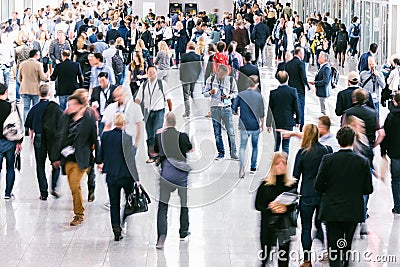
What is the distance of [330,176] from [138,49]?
1188cm

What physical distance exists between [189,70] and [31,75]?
4.12 meters

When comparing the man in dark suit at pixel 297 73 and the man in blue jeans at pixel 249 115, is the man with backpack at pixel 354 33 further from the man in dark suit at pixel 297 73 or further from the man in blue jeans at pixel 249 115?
the man in blue jeans at pixel 249 115

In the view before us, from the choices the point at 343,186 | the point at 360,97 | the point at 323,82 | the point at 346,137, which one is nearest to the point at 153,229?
the point at 360,97

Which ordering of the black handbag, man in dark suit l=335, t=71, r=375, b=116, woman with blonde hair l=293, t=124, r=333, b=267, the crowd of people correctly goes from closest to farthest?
the crowd of people
woman with blonde hair l=293, t=124, r=333, b=267
the black handbag
man in dark suit l=335, t=71, r=375, b=116

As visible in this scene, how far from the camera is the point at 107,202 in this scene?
44.3 feet

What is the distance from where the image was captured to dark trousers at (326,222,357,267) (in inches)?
368

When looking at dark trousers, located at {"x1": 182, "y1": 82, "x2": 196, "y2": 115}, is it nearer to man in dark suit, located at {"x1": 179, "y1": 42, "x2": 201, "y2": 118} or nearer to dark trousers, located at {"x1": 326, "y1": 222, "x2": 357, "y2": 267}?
man in dark suit, located at {"x1": 179, "y1": 42, "x2": 201, "y2": 118}

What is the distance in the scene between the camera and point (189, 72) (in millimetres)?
21062

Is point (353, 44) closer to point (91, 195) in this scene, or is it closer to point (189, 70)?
point (189, 70)

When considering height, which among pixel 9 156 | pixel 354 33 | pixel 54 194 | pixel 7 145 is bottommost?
pixel 54 194

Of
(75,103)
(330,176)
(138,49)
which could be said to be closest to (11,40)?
(138,49)

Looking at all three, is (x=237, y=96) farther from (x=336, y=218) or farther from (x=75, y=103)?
(x=336, y=218)

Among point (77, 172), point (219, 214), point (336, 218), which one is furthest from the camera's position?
point (219, 214)

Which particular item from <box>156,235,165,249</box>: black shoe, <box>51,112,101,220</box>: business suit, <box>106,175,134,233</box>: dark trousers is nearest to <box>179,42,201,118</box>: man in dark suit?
<box>51,112,101,220</box>: business suit
